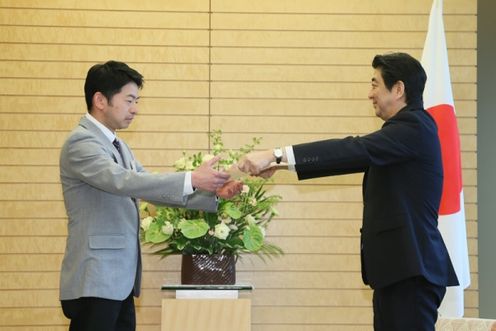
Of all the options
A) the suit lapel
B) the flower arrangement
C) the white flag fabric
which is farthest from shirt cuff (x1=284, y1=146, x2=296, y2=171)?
the white flag fabric

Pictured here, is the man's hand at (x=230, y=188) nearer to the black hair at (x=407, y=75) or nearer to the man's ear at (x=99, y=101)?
the man's ear at (x=99, y=101)

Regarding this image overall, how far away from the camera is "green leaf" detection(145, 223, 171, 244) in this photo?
432 cm

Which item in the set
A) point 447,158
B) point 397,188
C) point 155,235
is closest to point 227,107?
point 155,235

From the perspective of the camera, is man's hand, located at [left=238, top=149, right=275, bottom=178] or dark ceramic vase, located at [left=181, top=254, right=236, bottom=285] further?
dark ceramic vase, located at [left=181, top=254, right=236, bottom=285]

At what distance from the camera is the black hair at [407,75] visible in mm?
3191

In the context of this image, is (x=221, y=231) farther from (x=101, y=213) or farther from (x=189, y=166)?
(x=101, y=213)

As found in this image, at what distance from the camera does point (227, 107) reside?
209 inches

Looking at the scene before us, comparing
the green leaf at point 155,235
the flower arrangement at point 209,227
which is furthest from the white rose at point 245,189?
the green leaf at point 155,235

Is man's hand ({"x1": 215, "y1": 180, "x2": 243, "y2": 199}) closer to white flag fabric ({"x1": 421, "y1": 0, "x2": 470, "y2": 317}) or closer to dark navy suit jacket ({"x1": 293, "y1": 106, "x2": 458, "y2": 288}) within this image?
dark navy suit jacket ({"x1": 293, "y1": 106, "x2": 458, "y2": 288})

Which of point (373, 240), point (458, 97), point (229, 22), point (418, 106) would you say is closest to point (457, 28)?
point (458, 97)

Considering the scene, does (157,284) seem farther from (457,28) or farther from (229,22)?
(457,28)

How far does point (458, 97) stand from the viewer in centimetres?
538

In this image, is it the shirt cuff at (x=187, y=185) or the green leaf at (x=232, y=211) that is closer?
the shirt cuff at (x=187, y=185)

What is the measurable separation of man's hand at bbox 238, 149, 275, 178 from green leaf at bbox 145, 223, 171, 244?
1214mm
